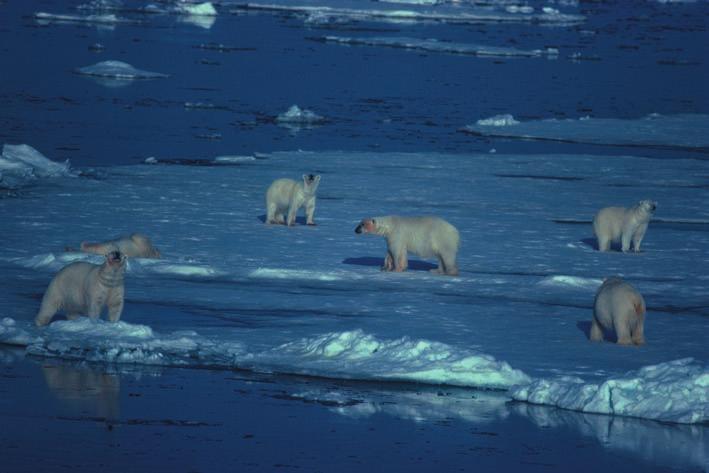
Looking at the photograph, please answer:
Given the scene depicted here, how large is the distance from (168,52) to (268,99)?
8.00m

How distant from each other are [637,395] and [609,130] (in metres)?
16.3

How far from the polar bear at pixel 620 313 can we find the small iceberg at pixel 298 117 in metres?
14.8

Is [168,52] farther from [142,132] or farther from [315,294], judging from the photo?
[315,294]

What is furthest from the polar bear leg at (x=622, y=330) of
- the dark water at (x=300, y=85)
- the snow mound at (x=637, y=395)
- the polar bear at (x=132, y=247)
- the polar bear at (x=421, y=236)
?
the dark water at (x=300, y=85)

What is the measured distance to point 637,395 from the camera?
27.8 ft

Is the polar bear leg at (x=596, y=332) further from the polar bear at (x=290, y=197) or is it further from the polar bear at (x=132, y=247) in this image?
the polar bear at (x=290, y=197)

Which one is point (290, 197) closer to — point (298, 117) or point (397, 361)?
point (397, 361)

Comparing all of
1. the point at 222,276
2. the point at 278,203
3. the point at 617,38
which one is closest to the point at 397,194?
the point at 278,203

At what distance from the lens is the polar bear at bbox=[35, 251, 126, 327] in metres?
9.59

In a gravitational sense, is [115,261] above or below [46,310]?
above

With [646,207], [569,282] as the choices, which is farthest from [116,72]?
[569,282]

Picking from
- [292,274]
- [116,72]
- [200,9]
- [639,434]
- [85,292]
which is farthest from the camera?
[200,9]

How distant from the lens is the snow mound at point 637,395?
838 cm

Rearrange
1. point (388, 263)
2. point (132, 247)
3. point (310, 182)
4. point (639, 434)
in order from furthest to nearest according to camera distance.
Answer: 1. point (310, 182)
2. point (388, 263)
3. point (132, 247)
4. point (639, 434)
